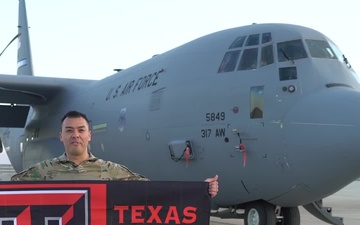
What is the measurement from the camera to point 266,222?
795 centimetres

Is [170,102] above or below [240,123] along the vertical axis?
above

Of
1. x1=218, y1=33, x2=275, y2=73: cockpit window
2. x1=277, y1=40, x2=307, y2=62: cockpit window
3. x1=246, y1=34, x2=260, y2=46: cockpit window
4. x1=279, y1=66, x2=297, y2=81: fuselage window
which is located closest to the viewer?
x1=279, y1=66, x2=297, y2=81: fuselage window

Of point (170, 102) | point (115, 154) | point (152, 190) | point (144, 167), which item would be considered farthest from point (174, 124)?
point (152, 190)

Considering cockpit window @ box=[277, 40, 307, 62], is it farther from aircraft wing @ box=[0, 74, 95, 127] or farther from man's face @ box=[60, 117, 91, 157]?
aircraft wing @ box=[0, 74, 95, 127]

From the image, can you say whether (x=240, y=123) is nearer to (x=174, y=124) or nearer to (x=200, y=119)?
(x=200, y=119)

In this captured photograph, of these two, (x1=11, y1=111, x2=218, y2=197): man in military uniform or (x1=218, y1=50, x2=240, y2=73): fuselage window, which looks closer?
(x1=11, y1=111, x2=218, y2=197): man in military uniform

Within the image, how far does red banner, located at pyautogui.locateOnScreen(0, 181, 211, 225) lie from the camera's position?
13.4 feet

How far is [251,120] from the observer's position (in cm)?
773

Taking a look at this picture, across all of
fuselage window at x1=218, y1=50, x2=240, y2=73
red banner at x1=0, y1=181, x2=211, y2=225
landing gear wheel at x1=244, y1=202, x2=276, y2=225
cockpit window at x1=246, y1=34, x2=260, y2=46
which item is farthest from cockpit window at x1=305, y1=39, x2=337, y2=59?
red banner at x1=0, y1=181, x2=211, y2=225

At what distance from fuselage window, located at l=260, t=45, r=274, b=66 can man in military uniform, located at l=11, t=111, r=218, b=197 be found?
448 centimetres

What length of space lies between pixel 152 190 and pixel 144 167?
538 cm

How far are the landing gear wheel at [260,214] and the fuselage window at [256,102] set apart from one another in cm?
142

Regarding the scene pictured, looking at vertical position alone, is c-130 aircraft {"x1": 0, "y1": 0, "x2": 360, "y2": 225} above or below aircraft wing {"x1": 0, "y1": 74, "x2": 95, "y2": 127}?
below

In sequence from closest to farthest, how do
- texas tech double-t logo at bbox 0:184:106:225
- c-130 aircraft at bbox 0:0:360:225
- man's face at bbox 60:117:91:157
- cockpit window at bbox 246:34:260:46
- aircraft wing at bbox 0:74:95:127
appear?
man's face at bbox 60:117:91:157 < texas tech double-t logo at bbox 0:184:106:225 < c-130 aircraft at bbox 0:0:360:225 < cockpit window at bbox 246:34:260:46 < aircraft wing at bbox 0:74:95:127
